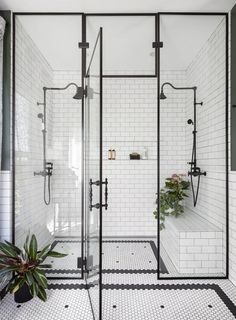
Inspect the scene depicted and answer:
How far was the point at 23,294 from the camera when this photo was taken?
2.09 metres

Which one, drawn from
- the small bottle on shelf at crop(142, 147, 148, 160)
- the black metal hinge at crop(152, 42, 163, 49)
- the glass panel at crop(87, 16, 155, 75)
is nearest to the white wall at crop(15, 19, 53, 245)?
the glass panel at crop(87, 16, 155, 75)

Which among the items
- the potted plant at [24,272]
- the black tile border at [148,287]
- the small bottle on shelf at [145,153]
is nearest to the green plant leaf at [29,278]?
the potted plant at [24,272]

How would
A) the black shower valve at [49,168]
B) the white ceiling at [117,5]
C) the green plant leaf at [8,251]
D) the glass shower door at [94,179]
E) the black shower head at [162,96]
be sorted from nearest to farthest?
the glass shower door at [94,179] < the green plant leaf at [8,251] < the white ceiling at [117,5] < the black shower valve at [49,168] < the black shower head at [162,96]

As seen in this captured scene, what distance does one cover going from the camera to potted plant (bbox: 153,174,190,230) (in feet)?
9.34

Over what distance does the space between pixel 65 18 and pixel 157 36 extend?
97 cm

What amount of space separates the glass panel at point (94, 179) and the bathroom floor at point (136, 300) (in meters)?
0.18

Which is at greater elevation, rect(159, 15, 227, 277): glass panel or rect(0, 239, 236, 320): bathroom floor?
rect(159, 15, 227, 277): glass panel

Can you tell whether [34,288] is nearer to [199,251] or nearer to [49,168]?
[49,168]

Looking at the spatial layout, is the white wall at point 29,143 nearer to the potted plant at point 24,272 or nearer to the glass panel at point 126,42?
the potted plant at point 24,272

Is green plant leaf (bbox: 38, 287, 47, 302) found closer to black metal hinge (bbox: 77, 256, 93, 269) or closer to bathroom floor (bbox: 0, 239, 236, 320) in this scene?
bathroom floor (bbox: 0, 239, 236, 320)

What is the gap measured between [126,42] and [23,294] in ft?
9.23

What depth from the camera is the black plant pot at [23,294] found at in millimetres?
2082

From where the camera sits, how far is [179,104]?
9.43ft

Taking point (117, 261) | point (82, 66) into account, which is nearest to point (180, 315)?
point (117, 261)
